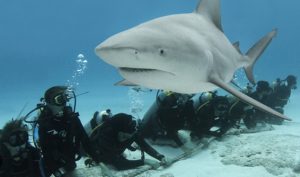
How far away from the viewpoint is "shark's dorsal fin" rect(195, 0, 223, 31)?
15.7 feet

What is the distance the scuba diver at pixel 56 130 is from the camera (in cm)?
623

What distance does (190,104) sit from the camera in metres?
9.19

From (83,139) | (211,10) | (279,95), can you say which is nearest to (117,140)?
(83,139)

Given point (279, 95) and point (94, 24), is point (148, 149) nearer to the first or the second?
point (279, 95)

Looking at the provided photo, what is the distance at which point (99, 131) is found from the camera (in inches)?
300

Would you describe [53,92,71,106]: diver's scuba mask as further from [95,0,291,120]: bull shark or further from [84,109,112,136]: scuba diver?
[95,0,291,120]: bull shark

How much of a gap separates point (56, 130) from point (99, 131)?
1.40m

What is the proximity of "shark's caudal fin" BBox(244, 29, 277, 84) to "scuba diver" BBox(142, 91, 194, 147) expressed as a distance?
3.18 m

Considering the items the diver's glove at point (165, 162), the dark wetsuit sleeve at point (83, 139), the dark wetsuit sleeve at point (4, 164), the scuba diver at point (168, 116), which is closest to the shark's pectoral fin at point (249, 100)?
the dark wetsuit sleeve at point (4, 164)

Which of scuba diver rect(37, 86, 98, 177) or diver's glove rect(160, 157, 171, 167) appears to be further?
diver's glove rect(160, 157, 171, 167)

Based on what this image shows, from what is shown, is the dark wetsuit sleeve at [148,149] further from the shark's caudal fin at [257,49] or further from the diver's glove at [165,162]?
the shark's caudal fin at [257,49]

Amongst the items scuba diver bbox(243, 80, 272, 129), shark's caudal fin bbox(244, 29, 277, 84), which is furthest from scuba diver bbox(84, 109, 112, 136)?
scuba diver bbox(243, 80, 272, 129)

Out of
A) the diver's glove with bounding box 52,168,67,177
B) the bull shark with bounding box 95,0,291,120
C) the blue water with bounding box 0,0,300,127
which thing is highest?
the blue water with bounding box 0,0,300,127

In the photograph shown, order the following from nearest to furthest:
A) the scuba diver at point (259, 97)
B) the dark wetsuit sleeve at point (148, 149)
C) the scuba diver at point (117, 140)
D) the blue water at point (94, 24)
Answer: the scuba diver at point (117, 140), the dark wetsuit sleeve at point (148, 149), the scuba diver at point (259, 97), the blue water at point (94, 24)
